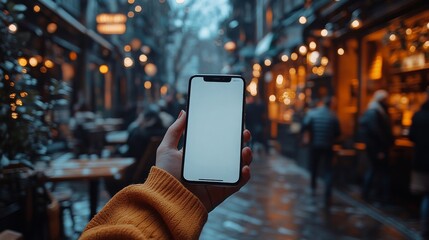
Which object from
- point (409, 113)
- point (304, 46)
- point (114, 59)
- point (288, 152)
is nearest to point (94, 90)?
point (114, 59)

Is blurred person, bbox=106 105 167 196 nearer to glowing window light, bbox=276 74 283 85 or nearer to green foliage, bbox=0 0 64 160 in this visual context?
green foliage, bbox=0 0 64 160

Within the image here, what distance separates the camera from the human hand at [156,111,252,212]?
156 cm

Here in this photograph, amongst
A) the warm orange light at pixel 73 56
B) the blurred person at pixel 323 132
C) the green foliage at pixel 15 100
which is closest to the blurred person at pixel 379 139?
the blurred person at pixel 323 132

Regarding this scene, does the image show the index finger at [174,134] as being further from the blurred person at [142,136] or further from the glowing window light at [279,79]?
the glowing window light at [279,79]

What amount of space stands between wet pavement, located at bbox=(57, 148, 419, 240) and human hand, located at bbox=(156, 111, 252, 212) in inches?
204

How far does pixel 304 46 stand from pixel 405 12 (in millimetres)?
5675

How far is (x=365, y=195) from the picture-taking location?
9234mm

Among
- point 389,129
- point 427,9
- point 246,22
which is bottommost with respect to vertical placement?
point 389,129

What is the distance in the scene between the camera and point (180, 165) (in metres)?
1.58

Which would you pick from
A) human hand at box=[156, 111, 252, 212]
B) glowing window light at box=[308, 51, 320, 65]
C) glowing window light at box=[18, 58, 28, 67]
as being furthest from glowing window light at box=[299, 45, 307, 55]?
human hand at box=[156, 111, 252, 212]

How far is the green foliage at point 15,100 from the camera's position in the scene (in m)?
4.13

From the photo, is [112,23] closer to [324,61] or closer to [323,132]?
[324,61]

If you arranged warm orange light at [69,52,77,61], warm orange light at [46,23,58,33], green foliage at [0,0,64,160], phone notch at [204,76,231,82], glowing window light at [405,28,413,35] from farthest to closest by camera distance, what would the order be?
1. warm orange light at [69,52,77,61]
2. warm orange light at [46,23,58,33]
3. glowing window light at [405,28,413,35]
4. green foliage at [0,0,64,160]
5. phone notch at [204,76,231,82]

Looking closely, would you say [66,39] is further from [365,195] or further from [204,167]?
[204,167]
